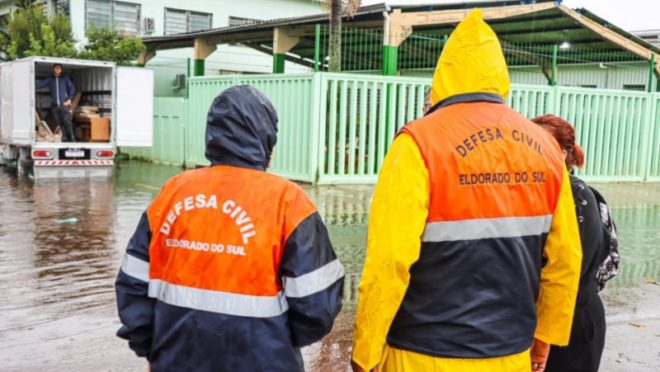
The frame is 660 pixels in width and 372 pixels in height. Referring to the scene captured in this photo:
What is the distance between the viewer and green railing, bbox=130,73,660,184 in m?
14.5

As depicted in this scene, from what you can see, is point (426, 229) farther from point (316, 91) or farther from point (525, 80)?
point (525, 80)

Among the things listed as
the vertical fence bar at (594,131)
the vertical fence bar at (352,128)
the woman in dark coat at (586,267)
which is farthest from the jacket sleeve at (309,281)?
the vertical fence bar at (594,131)

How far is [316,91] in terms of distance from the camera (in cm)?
1425

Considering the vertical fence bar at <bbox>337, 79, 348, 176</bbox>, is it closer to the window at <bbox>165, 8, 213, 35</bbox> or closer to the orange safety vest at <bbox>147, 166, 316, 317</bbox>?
the orange safety vest at <bbox>147, 166, 316, 317</bbox>

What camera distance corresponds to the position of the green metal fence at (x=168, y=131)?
1862 centimetres

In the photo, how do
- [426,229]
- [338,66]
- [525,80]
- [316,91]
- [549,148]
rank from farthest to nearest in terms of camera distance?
[525,80] → [338,66] → [316,91] → [549,148] → [426,229]

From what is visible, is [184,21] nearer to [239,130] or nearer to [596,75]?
[596,75]

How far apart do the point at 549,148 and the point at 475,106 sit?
381mm

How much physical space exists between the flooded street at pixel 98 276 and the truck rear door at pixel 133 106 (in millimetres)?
2159

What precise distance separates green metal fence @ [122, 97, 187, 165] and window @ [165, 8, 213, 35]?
7294mm

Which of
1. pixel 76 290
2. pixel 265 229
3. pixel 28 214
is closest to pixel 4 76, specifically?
pixel 28 214

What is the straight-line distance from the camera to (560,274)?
2992 millimetres

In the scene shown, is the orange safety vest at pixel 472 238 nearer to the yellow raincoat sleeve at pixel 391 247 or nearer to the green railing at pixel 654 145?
the yellow raincoat sleeve at pixel 391 247

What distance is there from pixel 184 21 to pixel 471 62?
81.8 ft
